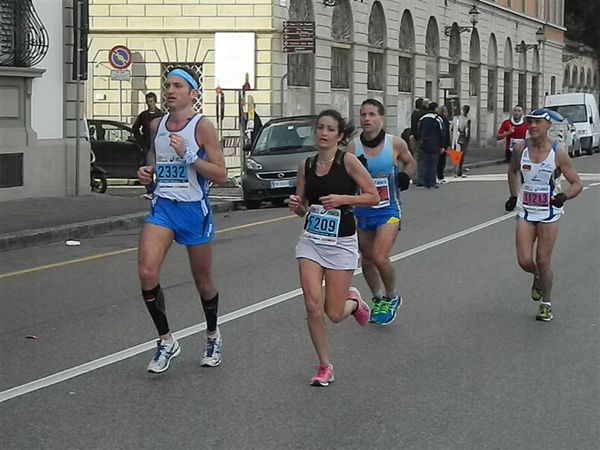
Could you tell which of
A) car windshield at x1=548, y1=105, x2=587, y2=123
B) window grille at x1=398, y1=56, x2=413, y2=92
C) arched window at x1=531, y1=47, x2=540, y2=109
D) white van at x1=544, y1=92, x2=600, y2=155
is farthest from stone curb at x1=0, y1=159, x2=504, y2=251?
arched window at x1=531, y1=47, x2=540, y2=109

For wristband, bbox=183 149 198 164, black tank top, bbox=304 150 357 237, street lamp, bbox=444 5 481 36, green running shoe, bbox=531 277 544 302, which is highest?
street lamp, bbox=444 5 481 36

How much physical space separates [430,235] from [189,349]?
317 inches

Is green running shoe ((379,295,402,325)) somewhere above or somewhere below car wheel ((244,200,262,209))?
below

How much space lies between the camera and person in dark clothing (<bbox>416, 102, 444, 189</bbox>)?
85.0 ft

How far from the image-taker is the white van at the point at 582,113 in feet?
155

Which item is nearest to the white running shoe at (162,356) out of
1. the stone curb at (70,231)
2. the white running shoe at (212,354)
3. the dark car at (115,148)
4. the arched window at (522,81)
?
the white running shoe at (212,354)

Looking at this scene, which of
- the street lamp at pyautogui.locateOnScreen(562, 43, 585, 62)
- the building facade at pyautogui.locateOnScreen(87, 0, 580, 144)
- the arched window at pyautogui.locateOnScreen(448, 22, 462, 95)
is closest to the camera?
the building facade at pyautogui.locateOnScreen(87, 0, 580, 144)

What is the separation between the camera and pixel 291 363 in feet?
26.1

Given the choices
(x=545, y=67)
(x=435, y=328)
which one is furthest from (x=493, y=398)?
(x=545, y=67)

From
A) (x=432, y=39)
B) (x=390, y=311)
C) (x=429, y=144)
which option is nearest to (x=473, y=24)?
(x=432, y=39)

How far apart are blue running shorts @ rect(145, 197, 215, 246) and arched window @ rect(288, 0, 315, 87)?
26.7 metres

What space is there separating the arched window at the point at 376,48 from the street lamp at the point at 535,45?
67.3 feet

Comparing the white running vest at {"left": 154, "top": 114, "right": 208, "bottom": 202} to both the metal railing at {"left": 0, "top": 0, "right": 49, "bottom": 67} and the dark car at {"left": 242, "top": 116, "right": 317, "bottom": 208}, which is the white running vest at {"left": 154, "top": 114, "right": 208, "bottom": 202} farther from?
the dark car at {"left": 242, "top": 116, "right": 317, "bottom": 208}

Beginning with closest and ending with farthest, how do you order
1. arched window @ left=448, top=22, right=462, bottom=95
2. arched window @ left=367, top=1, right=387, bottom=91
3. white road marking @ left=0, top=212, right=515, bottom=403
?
white road marking @ left=0, top=212, right=515, bottom=403 < arched window @ left=367, top=1, right=387, bottom=91 < arched window @ left=448, top=22, right=462, bottom=95
